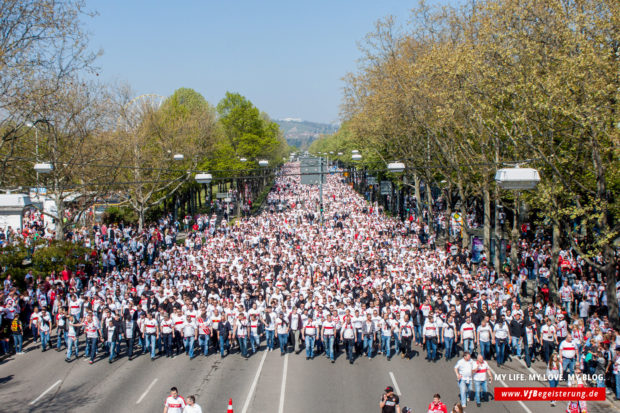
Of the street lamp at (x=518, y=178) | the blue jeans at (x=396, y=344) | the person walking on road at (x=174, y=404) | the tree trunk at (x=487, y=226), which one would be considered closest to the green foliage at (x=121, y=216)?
the tree trunk at (x=487, y=226)

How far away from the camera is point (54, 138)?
2741 centimetres

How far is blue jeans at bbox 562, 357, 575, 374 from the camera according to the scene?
13117 mm

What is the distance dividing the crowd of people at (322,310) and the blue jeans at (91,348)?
0.17ft

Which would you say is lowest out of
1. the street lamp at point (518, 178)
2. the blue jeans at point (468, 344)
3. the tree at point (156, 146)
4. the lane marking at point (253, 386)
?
the lane marking at point (253, 386)

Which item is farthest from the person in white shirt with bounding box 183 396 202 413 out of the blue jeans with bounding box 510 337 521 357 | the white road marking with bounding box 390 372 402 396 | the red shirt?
the blue jeans with bounding box 510 337 521 357

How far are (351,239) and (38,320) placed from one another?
17.9 metres

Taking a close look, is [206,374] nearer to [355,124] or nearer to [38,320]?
[38,320]

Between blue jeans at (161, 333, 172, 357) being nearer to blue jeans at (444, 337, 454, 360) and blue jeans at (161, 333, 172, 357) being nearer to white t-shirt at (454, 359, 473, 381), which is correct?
blue jeans at (444, 337, 454, 360)

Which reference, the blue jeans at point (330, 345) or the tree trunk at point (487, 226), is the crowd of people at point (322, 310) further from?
the tree trunk at point (487, 226)

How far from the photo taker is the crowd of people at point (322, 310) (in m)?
14.9

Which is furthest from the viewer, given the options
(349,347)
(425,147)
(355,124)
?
(355,124)

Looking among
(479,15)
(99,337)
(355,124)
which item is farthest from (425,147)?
(99,337)

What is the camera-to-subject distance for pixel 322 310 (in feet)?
52.5

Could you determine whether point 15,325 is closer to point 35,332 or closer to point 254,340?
point 35,332
